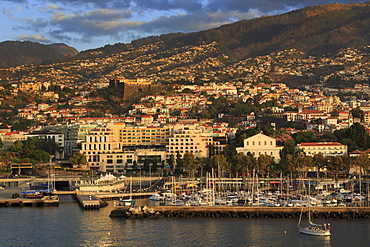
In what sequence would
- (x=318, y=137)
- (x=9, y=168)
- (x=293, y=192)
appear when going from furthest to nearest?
(x=318, y=137) → (x=9, y=168) → (x=293, y=192)

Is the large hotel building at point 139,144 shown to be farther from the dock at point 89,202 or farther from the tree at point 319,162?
the dock at point 89,202

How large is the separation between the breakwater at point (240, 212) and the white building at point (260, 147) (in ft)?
130

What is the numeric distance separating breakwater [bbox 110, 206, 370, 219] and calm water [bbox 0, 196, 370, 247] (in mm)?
1226

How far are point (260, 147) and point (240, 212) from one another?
41138mm

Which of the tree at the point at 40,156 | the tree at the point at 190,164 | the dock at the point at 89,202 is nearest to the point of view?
the dock at the point at 89,202

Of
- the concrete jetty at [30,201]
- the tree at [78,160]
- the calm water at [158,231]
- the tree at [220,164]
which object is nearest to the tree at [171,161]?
the tree at [220,164]

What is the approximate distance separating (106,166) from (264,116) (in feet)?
179

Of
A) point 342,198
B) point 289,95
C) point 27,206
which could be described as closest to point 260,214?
point 342,198

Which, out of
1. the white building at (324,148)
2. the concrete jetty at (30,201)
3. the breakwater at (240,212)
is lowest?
the breakwater at (240,212)

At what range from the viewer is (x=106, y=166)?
10325cm

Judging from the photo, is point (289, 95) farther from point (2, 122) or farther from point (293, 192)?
point (293, 192)

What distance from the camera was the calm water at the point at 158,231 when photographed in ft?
169

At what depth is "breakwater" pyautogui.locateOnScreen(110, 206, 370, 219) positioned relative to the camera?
61.6 metres

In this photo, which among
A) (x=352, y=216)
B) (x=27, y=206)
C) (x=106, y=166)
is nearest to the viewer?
(x=352, y=216)
